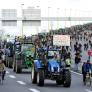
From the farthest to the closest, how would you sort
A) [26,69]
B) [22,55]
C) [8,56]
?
[8,56] < [26,69] < [22,55]

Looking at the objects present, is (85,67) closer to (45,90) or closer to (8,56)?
(45,90)

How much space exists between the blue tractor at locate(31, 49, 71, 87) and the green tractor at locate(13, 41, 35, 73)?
989 cm

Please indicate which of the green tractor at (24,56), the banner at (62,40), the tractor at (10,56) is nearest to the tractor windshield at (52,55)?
the banner at (62,40)

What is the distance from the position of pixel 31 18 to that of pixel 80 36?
43.5 meters

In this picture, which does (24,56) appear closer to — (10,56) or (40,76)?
(10,56)

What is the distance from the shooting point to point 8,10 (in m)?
123

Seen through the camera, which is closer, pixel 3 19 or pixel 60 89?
pixel 60 89

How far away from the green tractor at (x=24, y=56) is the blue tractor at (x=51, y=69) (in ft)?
32.4

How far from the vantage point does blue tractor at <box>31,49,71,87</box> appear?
30.7 metres

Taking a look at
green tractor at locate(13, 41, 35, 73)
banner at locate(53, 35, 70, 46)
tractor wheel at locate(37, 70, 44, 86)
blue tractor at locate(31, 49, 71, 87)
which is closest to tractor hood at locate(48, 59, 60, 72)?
blue tractor at locate(31, 49, 71, 87)

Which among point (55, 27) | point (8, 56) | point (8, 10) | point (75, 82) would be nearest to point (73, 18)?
point (55, 27)

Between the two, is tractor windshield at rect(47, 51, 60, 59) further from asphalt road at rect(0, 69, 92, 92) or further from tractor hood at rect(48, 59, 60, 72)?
asphalt road at rect(0, 69, 92, 92)

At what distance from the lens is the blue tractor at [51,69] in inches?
1209

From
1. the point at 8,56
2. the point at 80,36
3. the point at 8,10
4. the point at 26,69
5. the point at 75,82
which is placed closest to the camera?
the point at 75,82
